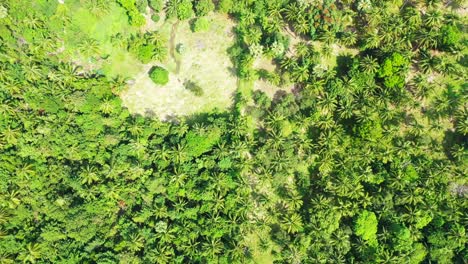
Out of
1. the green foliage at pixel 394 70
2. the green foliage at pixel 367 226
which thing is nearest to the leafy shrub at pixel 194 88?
the green foliage at pixel 394 70

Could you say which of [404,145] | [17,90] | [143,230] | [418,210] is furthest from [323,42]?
[17,90]

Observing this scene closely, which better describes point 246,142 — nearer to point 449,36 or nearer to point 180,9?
point 180,9

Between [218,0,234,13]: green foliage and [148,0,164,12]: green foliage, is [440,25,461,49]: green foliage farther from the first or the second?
[148,0,164,12]: green foliage

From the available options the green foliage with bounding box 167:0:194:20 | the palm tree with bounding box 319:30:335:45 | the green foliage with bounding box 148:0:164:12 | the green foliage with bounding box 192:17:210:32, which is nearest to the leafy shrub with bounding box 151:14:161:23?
the green foliage with bounding box 148:0:164:12

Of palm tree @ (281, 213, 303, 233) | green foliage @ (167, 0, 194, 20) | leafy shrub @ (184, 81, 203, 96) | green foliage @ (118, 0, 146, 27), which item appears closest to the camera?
palm tree @ (281, 213, 303, 233)

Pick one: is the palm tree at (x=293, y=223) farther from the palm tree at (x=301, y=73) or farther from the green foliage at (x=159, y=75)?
the green foliage at (x=159, y=75)

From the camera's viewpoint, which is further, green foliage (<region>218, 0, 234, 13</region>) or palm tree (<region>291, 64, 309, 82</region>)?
green foliage (<region>218, 0, 234, 13</region>)

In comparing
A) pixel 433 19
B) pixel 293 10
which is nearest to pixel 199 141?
pixel 293 10

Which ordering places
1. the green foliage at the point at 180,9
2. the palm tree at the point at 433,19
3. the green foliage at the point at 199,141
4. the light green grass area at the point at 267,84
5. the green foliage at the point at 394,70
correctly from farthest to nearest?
the light green grass area at the point at 267,84
the palm tree at the point at 433,19
the green foliage at the point at 180,9
the green foliage at the point at 394,70
the green foliage at the point at 199,141
